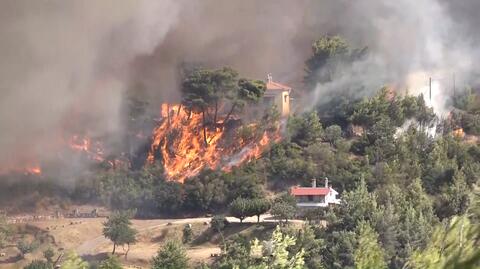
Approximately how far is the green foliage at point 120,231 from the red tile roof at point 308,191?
188 inches

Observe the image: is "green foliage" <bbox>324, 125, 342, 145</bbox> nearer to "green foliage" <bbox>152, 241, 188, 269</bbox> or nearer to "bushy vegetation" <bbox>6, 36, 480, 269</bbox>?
"bushy vegetation" <bbox>6, 36, 480, 269</bbox>

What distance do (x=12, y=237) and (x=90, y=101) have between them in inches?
329

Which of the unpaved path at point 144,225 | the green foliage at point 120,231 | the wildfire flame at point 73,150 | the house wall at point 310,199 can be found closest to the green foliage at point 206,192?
the unpaved path at point 144,225

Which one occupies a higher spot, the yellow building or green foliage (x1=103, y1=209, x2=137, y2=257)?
the yellow building

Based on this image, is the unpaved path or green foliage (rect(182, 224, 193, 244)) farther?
the unpaved path

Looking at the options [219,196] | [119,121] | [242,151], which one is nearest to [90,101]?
[119,121]

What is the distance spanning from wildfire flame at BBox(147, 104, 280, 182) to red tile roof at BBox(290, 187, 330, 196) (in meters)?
3.74

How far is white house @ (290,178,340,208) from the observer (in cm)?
2339

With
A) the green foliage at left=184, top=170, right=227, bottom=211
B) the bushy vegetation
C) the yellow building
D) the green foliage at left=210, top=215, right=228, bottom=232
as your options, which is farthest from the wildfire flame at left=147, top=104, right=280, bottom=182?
the green foliage at left=210, top=215, right=228, bottom=232

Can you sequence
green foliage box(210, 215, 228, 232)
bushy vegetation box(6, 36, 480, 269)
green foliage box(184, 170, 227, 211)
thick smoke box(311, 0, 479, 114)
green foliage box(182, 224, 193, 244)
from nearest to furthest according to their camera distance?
1. bushy vegetation box(6, 36, 480, 269)
2. green foliage box(210, 215, 228, 232)
3. green foliage box(182, 224, 193, 244)
4. green foliage box(184, 170, 227, 211)
5. thick smoke box(311, 0, 479, 114)

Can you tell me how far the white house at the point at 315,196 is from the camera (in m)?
23.4

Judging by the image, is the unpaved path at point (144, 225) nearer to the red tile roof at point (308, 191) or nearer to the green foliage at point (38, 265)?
the red tile roof at point (308, 191)

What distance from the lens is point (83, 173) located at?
28.0 m

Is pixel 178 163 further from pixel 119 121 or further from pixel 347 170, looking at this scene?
pixel 347 170
